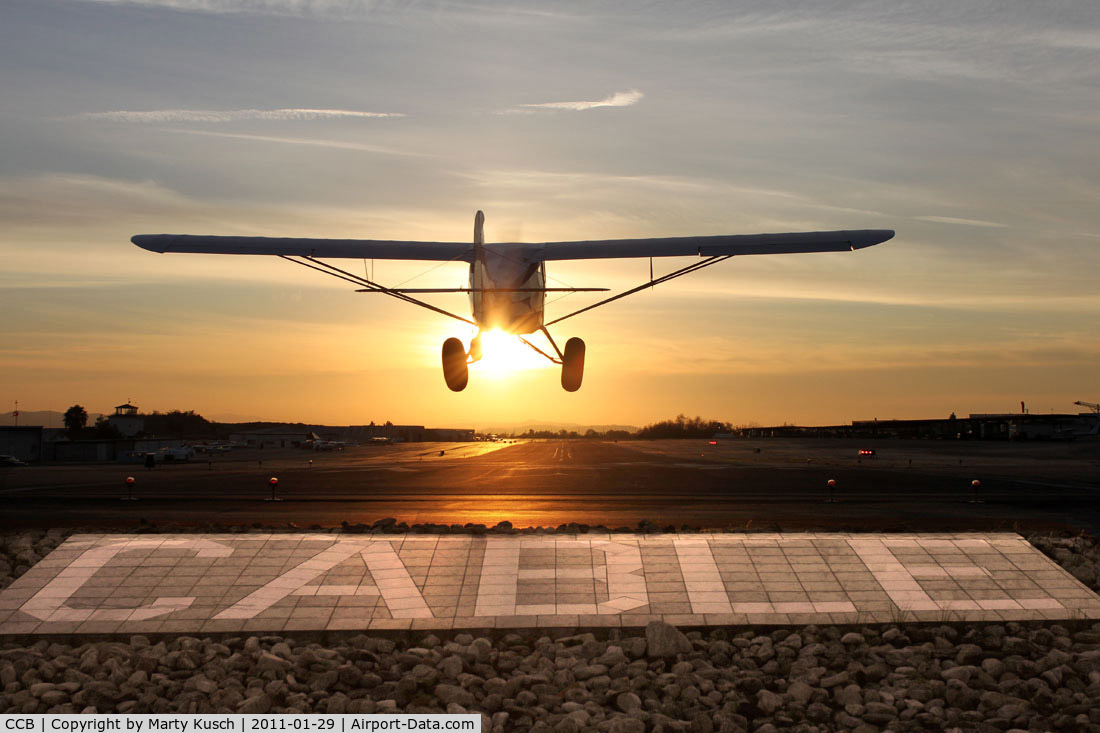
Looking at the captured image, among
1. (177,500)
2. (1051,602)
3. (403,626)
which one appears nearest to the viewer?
(403,626)

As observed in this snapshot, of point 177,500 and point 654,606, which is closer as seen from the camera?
point 654,606

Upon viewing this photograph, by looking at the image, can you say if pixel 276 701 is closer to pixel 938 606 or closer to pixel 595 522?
pixel 938 606

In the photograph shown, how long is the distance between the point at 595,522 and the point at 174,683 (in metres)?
15.9

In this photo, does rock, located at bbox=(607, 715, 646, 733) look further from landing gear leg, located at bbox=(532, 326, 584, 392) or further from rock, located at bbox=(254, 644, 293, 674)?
landing gear leg, located at bbox=(532, 326, 584, 392)

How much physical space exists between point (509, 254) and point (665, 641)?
1193 cm

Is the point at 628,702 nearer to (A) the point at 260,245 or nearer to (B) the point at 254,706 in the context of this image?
(B) the point at 254,706

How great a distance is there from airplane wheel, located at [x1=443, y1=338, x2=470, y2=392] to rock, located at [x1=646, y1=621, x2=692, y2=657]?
32.2 feet

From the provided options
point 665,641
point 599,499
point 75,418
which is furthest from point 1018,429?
point 75,418

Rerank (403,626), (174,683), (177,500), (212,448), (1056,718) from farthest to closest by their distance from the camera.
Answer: (212,448) → (177,500) → (403,626) → (174,683) → (1056,718)

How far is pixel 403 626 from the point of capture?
1477 centimetres

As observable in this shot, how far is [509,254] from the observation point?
23.3m

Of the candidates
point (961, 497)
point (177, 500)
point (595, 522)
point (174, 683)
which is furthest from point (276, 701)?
point (961, 497)

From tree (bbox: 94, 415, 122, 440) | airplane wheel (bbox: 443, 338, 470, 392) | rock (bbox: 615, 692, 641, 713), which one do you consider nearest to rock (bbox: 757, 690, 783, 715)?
rock (bbox: 615, 692, 641, 713)

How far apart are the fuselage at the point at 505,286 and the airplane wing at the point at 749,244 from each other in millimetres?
1991
